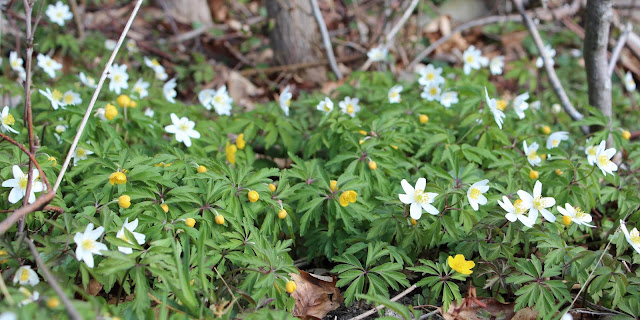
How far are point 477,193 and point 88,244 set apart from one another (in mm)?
1505

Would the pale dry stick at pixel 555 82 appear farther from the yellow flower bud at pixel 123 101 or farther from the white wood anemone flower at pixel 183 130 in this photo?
the yellow flower bud at pixel 123 101

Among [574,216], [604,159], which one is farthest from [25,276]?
[604,159]

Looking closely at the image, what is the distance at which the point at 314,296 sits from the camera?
2.24m

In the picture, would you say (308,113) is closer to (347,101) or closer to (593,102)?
(347,101)

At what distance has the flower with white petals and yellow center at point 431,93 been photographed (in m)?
3.20

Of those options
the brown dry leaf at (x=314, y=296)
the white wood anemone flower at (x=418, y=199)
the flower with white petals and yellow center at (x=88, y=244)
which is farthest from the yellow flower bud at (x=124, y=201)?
the white wood anemone flower at (x=418, y=199)

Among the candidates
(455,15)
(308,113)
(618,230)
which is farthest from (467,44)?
(618,230)

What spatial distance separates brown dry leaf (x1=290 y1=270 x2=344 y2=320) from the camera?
2146 millimetres

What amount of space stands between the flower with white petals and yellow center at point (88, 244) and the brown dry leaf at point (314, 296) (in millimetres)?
865

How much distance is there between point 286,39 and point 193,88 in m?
1.00

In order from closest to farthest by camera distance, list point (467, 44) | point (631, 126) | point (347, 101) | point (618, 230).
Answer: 1. point (618, 230)
2. point (347, 101)
3. point (631, 126)
4. point (467, 44)

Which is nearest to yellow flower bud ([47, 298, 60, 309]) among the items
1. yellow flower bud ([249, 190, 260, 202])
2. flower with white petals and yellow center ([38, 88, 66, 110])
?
yellow flower bud ([249, 190, 260, 202])

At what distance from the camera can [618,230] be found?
7.10ft

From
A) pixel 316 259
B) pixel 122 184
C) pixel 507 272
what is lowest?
pixel 316 259
